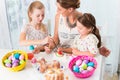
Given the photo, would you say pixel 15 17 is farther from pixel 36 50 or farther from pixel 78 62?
pixel 78 62

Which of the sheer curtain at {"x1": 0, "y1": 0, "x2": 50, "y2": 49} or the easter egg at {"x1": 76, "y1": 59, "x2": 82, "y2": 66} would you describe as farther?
the sheer curtain at {"x1": 0, "y1": 0, "x2": 50, "y2": 49}

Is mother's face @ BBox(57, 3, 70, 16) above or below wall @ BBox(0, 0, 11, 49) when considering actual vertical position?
above

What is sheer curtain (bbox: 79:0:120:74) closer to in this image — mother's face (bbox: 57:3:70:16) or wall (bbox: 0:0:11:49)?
mother's face (bbox: 57:3:70:16)

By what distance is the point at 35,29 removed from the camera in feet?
3.65

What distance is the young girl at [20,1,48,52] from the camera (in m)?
1.09

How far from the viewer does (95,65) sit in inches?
40.2

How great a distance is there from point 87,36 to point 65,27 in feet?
0.33

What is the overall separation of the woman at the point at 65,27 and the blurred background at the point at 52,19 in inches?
1.2

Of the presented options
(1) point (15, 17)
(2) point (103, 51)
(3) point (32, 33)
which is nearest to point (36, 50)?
(3) point (32, 33)

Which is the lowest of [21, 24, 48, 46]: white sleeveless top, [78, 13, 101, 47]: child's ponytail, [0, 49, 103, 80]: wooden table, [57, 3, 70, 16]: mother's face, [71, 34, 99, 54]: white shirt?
[0, 49, 103, 80]: wooden table

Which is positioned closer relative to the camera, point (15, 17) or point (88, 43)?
point (88, 43)

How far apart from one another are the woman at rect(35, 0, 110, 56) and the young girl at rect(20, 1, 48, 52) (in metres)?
0.04

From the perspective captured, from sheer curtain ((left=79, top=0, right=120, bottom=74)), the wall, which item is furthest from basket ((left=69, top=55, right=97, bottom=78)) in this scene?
the wall

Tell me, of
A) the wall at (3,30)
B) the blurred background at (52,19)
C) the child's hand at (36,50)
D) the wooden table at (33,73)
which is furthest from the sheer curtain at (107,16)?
the wall at (3,30)
